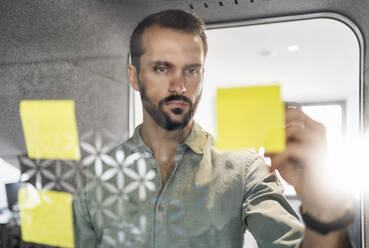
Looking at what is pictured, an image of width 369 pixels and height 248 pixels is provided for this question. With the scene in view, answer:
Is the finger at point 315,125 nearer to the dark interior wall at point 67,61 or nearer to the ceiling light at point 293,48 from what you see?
the ceiling light at point 293,48

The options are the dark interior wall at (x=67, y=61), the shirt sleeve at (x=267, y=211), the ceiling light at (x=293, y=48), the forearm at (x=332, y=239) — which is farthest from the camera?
the ceiling light at (x=293, y=48)

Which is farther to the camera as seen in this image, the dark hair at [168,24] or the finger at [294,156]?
the dark hair at [168,24]

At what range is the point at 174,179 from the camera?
1.88 feet

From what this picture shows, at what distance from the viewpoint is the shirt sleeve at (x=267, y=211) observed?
435 mm

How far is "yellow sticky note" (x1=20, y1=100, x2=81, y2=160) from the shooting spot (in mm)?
582

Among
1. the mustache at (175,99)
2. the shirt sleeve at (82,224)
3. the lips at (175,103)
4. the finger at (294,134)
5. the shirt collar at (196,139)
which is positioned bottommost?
the shirt sleeve at (82,224)

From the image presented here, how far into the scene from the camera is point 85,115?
663mm

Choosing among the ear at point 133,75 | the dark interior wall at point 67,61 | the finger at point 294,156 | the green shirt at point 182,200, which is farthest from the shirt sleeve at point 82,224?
the finger at point 294,156

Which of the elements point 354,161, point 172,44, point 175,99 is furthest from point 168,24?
point 354,161

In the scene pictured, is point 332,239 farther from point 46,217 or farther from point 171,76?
point 46,217

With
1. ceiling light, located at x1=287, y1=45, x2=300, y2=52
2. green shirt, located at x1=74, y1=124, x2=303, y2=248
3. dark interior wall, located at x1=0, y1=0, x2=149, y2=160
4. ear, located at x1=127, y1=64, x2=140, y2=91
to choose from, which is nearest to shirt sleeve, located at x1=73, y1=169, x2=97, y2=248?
green shirt, located at x1=74, y1=124, x2=303, y2=248

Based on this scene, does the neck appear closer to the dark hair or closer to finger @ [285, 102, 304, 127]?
the dark hair

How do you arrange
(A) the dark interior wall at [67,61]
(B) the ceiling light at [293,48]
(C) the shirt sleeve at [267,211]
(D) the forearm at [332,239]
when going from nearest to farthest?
1. (D) the forearm at [332,239]
2. (C) the shirt sleeve at [267,211]
3. (A) the dark interior wall at [67,61]
4. (B) the ceiling light at [293,48]

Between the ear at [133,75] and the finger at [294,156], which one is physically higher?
the ear at [133,75]
